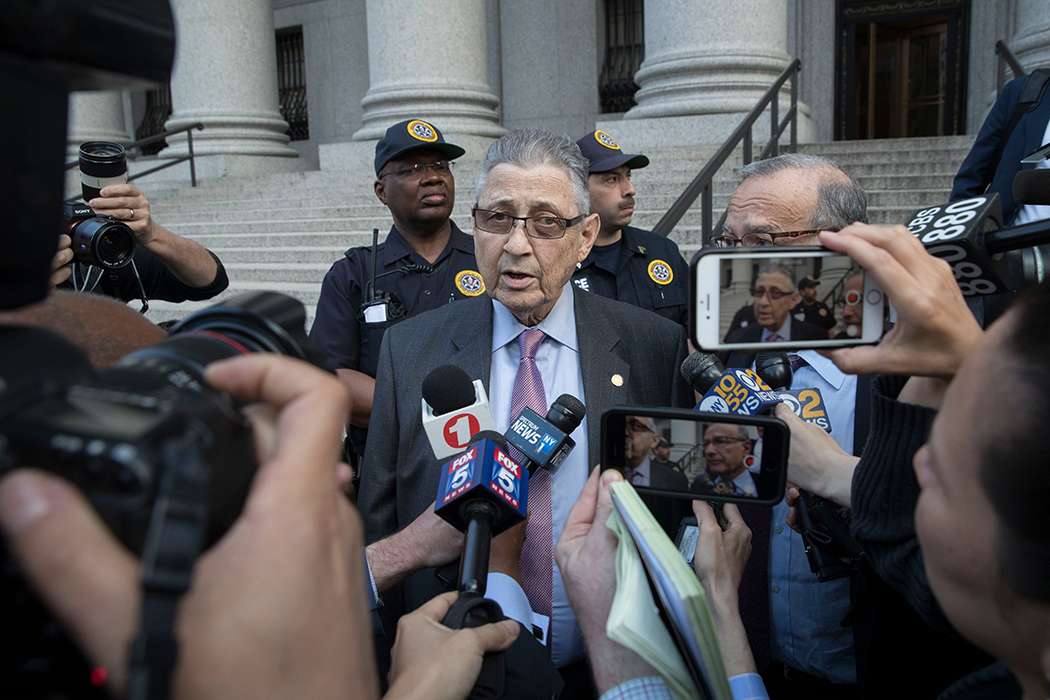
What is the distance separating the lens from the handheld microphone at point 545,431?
5.40 feet

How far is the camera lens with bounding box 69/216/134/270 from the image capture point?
2.50m

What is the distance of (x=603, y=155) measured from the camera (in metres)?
4.26

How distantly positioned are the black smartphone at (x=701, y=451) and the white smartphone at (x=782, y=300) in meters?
0.13

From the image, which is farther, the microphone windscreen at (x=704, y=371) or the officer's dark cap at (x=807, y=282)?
the microphone windscreen at (x=704, y=371)

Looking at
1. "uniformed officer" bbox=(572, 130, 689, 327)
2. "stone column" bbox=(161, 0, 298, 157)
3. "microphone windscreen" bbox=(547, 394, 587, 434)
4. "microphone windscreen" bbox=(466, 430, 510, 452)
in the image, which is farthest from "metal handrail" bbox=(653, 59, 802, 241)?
"stone column" bbox=(161, 0, 298, 157)

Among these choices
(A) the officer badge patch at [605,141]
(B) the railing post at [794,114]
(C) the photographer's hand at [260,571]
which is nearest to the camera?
(C) the photographer's hand at [260,571]

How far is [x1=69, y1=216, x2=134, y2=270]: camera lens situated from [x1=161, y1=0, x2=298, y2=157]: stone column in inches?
348

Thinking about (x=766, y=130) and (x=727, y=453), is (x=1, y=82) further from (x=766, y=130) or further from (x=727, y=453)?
(x=766, y=130)

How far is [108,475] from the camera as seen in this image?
0.58m

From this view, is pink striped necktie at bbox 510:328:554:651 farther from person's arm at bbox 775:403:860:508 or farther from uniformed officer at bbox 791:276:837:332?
uniformed officer at bbox 791:276:837:332

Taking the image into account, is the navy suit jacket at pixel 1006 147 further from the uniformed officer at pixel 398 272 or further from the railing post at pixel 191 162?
the railing post at pixel 191 162

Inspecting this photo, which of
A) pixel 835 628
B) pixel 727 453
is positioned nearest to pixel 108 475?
pixel 727 453

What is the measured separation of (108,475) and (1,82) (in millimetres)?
369

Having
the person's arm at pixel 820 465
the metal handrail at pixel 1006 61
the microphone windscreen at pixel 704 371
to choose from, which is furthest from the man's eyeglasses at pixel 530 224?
the metal handrail at pixel 1006 61
